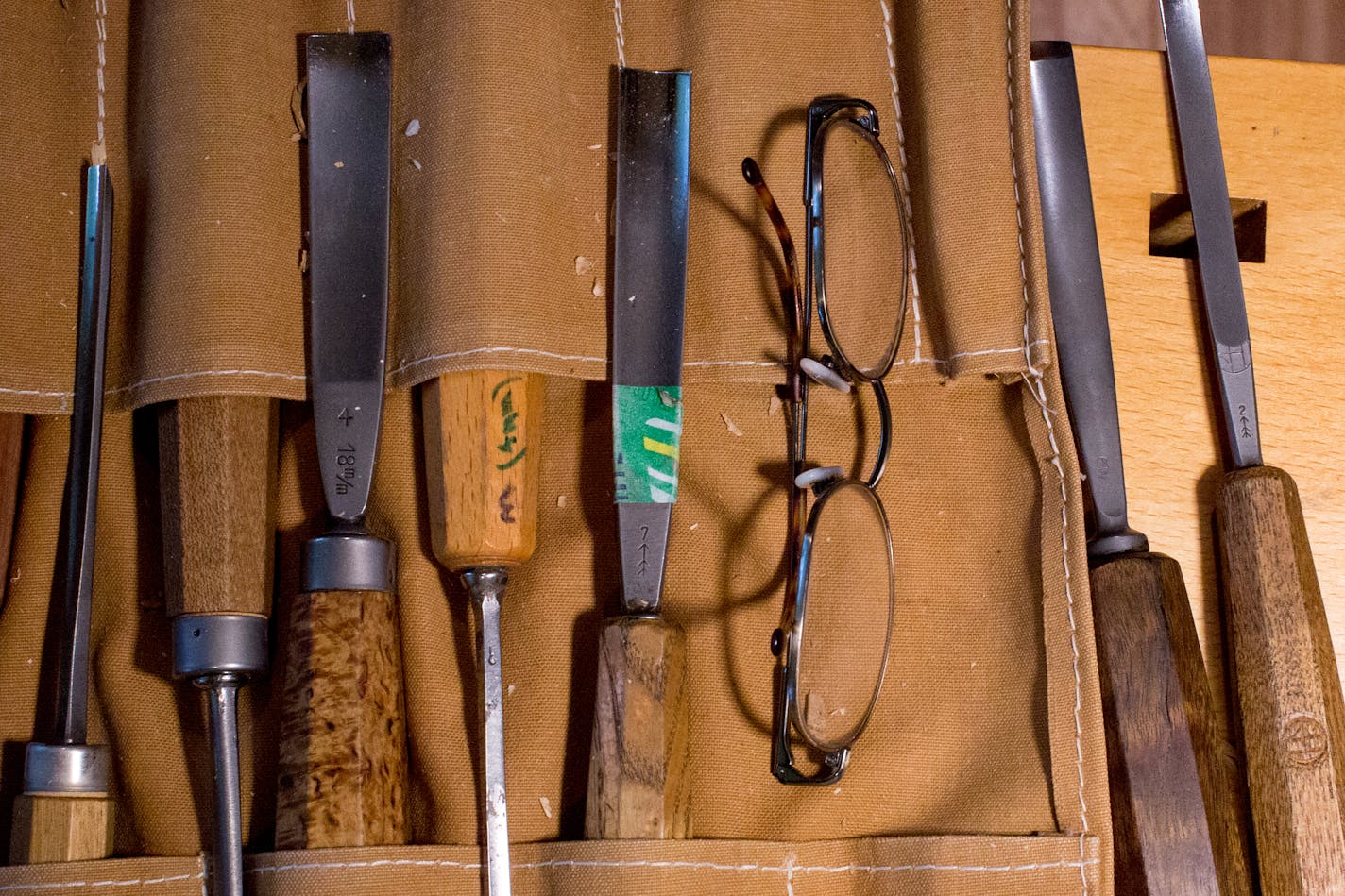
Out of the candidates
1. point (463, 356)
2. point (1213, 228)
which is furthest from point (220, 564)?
point (1213, 228)

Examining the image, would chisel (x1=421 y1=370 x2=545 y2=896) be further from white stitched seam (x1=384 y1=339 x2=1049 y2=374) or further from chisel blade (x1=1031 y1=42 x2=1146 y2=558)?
chisel blade (x1=1031 y1=42 x2=1146 y2=558)

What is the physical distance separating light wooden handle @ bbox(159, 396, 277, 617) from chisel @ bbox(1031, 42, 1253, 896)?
0.37 meters

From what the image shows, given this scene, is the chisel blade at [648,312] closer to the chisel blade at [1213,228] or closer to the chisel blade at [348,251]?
the chisel blade at [348,251]

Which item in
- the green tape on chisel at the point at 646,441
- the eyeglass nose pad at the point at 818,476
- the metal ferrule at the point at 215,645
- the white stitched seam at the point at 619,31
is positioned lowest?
the metal ferrule at the point at 215,645

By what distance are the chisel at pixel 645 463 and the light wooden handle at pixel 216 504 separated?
0.15 m

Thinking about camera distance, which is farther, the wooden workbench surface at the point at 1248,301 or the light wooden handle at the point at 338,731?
the wooden workbench surface at the point at 1248,301

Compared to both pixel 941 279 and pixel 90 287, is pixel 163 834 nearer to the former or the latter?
pixel 90 287

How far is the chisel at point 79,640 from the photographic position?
0.47 m

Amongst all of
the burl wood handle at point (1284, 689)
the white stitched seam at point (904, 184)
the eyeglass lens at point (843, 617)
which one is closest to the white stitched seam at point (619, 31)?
the white stitched seam at point (904, 184)

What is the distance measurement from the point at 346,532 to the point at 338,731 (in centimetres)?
8

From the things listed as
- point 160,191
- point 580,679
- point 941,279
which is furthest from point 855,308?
point 160,191

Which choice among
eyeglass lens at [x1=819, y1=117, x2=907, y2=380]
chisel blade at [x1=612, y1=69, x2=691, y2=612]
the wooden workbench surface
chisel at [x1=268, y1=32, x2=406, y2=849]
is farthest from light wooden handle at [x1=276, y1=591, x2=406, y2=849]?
the wooden workbench surface

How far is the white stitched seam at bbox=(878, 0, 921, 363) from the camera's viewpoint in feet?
1.80

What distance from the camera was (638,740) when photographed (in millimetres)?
→ 480
